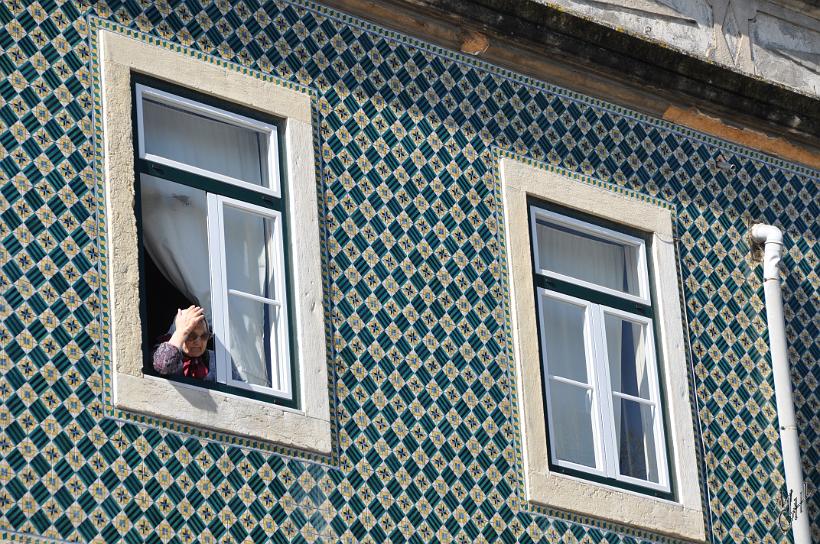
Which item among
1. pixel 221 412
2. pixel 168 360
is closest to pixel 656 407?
pixel 221 412

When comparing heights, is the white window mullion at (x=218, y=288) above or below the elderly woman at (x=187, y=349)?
above

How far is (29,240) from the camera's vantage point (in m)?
9.06

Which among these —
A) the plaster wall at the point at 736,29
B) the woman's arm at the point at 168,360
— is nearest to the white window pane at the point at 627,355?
the plaster wall at the point at 736,29

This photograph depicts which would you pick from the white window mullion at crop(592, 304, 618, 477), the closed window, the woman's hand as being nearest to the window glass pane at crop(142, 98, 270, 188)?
the woman's hand

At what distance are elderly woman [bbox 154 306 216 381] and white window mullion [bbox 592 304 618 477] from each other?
211 cm

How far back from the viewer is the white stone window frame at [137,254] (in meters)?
9.12

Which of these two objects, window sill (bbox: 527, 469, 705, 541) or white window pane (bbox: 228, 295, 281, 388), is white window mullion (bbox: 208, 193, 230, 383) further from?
window sill (bbox: 527, 469, 705, 541)

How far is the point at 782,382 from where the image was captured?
36.9 ft

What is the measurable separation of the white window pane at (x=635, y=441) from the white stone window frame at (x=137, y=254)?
68.0 inches

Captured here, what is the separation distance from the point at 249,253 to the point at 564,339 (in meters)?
1.77

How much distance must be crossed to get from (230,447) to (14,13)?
208 centimetres

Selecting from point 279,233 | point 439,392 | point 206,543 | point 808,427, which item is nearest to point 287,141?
point 279,233

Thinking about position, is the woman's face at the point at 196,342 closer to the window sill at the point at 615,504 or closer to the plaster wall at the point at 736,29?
the window sill at the point at 615,504

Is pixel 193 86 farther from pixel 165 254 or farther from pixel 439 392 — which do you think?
pixel 439 392
